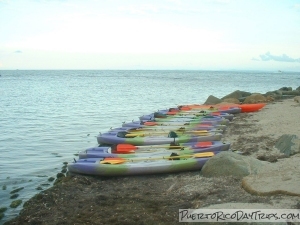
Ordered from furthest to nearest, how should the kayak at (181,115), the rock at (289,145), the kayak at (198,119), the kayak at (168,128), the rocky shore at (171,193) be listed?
the kayak at (181,115) < the kayak at (198,119) < the kayak at (168,128) < the rock at (289,145) < the rocky shore at (171,193)

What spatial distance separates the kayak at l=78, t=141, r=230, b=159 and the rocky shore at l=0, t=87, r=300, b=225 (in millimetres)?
1037

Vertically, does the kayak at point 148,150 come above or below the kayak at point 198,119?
below

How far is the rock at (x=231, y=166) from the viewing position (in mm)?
6703

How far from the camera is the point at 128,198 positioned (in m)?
6.26

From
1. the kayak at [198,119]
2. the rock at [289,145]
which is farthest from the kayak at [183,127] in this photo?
the rock at [289,145]

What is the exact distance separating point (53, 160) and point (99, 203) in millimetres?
4464

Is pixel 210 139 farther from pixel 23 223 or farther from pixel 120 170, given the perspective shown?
pixel 23 223

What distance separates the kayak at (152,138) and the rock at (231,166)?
3112 millimetres

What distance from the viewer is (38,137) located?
13.3 m

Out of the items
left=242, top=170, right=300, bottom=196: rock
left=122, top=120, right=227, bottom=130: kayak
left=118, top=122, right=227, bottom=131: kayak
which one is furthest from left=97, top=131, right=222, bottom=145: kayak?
left=242, top=170, right=300, bottom=196: rock

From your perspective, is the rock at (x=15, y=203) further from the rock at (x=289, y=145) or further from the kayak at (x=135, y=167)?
the rock at (x=289, y=145)

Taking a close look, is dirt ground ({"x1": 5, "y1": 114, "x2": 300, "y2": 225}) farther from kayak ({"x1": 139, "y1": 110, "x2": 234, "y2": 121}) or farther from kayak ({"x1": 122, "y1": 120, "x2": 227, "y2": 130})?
kayak ({"x1": 139, "y1": 110, "x2": 234, "y2": 121})

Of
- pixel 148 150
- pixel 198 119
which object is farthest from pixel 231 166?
pixel 198 119

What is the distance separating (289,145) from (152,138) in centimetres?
392
